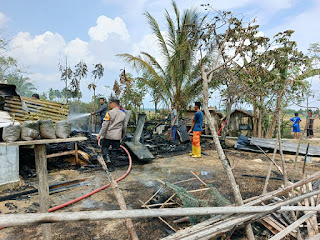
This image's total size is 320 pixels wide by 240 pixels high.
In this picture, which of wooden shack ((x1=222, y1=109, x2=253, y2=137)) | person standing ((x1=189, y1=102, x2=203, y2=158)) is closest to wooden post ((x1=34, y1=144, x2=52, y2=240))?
person standing ((x1=189, y1=102, x2=203, y2=158))

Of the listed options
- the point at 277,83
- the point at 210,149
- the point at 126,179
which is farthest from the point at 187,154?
the point at 277,83

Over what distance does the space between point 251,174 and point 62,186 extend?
15.8 feet

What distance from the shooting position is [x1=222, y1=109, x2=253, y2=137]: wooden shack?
1274 centimetres

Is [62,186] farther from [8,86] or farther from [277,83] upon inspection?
[277,83]

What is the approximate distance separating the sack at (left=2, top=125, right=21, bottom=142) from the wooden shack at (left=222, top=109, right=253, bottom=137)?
A: 1237cm

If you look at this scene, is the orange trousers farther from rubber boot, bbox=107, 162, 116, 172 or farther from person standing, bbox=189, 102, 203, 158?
rubber boot, bbox=107, 162, 116, 172

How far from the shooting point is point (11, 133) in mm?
2064

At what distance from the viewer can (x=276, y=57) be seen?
900 cm

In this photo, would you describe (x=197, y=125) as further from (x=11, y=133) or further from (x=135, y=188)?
(x=11, y=133)

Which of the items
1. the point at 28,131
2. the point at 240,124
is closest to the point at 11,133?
the point at 28,131

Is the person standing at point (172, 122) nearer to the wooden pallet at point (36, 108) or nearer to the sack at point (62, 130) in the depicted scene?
the wooden pallet at point (36, 108)

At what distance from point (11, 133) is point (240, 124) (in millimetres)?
12784

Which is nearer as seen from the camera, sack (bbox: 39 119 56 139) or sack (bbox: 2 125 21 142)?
sack (bbox: 2 125 21 142)

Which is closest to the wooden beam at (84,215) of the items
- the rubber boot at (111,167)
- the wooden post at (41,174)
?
the wooden post at (41,174)
